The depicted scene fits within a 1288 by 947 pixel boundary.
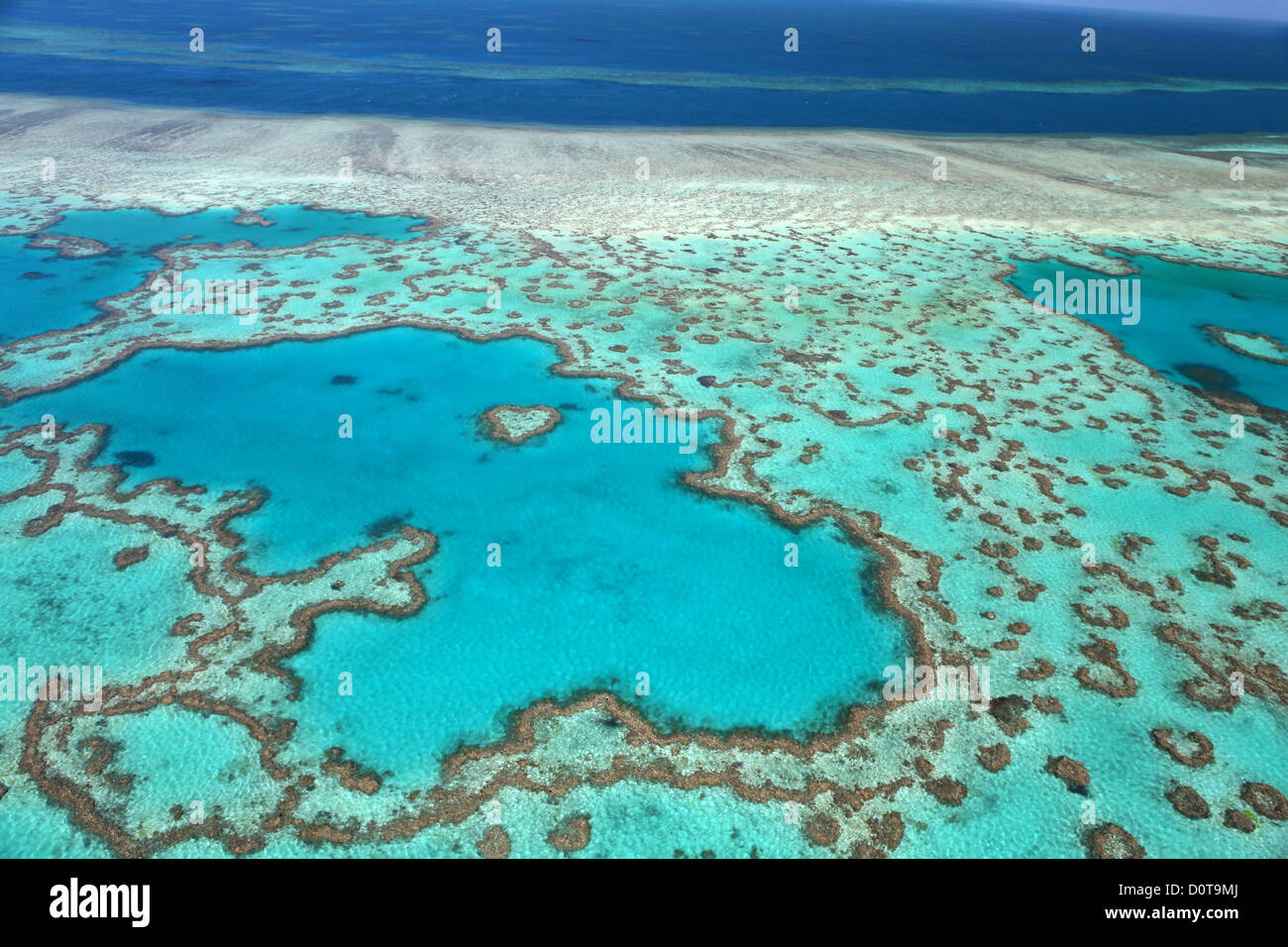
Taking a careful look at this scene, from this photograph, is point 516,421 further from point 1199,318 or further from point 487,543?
point 1199,318

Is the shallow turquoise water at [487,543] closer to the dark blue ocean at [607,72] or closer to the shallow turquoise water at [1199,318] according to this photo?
the shallow turquoise water at [1199,318]

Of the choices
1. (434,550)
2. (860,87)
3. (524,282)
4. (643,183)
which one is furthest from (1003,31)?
(434,550)

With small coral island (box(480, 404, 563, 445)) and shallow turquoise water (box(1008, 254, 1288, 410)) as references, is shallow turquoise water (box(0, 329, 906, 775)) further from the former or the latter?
shallow turquoise water (box(1008, 254, 1288, 410))

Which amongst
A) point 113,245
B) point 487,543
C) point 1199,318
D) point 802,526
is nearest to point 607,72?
point 113,245

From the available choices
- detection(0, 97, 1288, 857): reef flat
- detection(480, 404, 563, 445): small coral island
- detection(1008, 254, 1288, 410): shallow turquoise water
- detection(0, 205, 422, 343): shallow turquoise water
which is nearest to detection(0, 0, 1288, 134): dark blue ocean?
detection(0, 205, 422, 343): shallow turquoise water

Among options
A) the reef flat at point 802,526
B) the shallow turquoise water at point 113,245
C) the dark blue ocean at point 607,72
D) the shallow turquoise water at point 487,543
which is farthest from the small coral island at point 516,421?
the dark blue ocean at point 607,72

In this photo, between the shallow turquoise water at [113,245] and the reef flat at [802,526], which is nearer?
the reef flat at [802,526]
